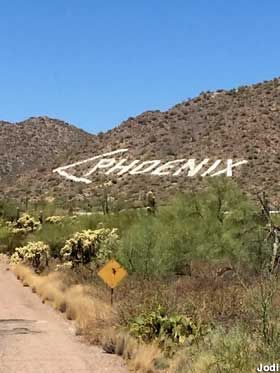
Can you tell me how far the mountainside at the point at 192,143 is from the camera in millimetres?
67875

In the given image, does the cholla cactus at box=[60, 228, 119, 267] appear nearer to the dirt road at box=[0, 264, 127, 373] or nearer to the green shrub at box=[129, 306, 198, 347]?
the dirt road at box=[0, 264, 127, 373]

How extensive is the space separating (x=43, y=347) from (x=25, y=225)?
95.5 feet

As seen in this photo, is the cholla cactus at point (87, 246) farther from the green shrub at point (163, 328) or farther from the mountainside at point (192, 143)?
the mountainside at point (192, 143)

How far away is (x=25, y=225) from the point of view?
144 feet

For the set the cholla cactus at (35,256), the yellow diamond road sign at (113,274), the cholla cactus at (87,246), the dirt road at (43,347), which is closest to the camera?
the dirt road at (43,347)

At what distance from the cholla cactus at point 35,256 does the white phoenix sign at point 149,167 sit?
32486 mm

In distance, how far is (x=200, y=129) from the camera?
80438 mm

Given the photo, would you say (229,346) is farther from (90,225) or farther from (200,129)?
(200,129)

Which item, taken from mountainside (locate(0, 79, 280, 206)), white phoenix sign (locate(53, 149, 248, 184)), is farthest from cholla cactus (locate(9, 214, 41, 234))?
white phoenix sign (locate(53, 149, 248, 184))

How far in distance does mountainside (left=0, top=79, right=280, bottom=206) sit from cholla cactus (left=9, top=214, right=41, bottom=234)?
20.0 m

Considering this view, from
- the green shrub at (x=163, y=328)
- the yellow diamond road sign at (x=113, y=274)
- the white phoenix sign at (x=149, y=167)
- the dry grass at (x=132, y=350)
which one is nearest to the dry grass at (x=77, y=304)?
the yellow diamond road sign at (x=113, y=274)

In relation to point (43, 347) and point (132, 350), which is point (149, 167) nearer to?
point (43, 347)

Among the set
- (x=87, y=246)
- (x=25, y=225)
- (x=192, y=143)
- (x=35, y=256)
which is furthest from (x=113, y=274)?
(x=192, y=143)

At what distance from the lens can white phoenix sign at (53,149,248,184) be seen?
226ft
